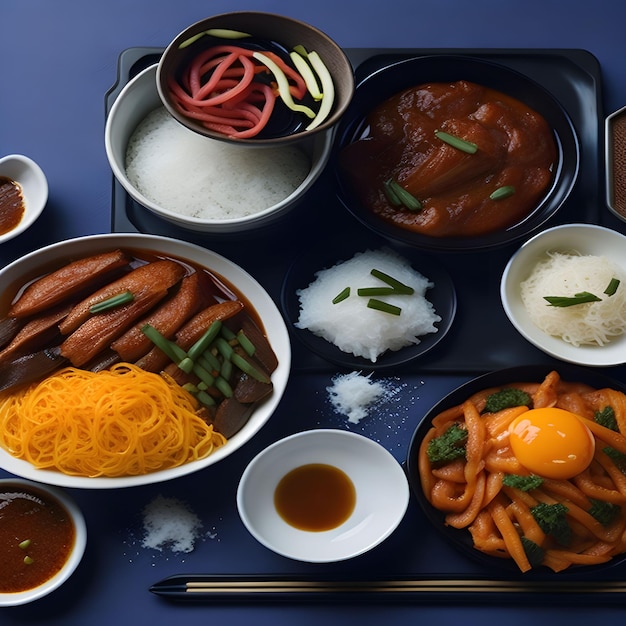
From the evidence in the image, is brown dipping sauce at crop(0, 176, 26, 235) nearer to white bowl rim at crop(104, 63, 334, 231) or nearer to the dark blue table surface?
the dark blue table surface

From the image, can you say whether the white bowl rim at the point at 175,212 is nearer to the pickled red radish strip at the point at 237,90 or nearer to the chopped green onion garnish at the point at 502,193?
the pickled red radish strip at the point at 237,90

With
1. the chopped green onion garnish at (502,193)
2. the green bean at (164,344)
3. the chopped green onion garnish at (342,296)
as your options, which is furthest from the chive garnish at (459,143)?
the green bean at (164,344)

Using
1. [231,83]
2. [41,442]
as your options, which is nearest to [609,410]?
[231,83]

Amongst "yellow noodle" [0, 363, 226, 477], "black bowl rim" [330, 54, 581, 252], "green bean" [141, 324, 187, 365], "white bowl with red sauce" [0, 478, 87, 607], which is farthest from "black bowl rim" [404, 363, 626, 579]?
"white bowl with red sauce" [0, 478, 87, 607]

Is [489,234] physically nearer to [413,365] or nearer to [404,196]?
[404,196]

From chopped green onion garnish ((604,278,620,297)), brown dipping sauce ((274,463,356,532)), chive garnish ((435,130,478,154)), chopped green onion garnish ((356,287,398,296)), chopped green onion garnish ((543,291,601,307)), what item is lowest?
brown dipping sauce ((274,463,356,532))

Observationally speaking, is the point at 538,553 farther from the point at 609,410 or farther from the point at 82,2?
the point at 82,2
